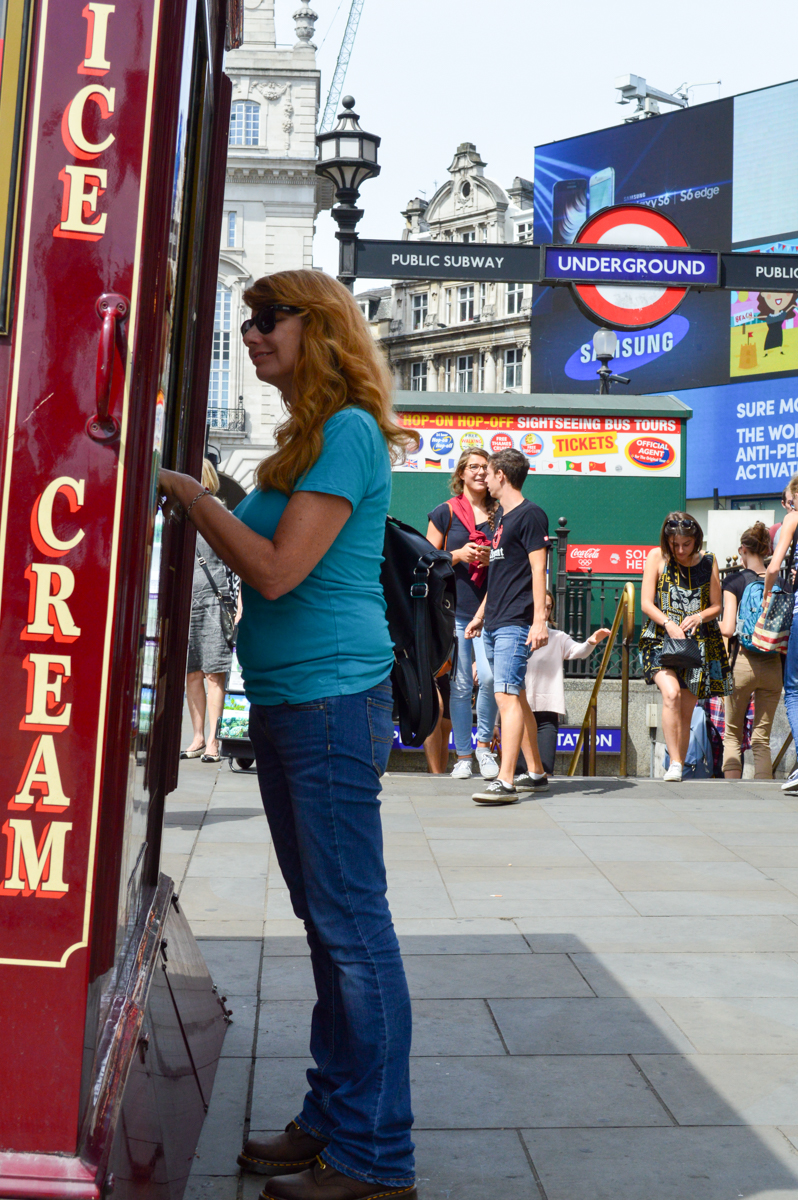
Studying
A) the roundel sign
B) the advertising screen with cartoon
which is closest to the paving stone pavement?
the roundel sign

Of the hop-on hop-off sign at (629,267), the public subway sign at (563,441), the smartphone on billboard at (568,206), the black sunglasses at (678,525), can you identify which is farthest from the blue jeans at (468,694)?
the smartphone on billboard at (568,206)

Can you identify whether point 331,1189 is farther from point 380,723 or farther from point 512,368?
point 512,368

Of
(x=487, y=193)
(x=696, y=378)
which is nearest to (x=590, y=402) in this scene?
(x=696, y=378)

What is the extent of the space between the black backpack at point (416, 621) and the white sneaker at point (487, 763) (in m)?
4.54

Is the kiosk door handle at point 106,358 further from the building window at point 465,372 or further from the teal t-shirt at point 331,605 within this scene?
the building window at point 465,372

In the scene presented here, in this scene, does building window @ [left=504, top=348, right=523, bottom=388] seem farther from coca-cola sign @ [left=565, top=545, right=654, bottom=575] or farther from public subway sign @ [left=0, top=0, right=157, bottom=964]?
public subway sign @ [left=0, top=0, right=157, bottom=964]

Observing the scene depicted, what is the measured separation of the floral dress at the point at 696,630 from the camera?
7.74 m

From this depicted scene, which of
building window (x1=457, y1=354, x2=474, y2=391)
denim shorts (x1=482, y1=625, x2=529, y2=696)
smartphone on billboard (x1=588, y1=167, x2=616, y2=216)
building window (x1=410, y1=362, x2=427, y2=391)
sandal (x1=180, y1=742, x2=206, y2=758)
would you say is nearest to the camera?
denim shorts (x1=482, y1=625, x2=529, y2=696)

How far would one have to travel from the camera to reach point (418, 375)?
201ft

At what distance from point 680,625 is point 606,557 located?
4.64 m

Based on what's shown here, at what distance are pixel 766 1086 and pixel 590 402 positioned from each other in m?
9.21

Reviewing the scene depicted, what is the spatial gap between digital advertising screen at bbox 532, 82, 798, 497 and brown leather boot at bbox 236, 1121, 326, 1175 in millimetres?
35686

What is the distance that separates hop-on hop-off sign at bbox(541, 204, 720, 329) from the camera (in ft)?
33.3

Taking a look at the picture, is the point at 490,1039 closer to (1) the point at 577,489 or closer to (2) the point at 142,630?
(2) the point at 142,630
